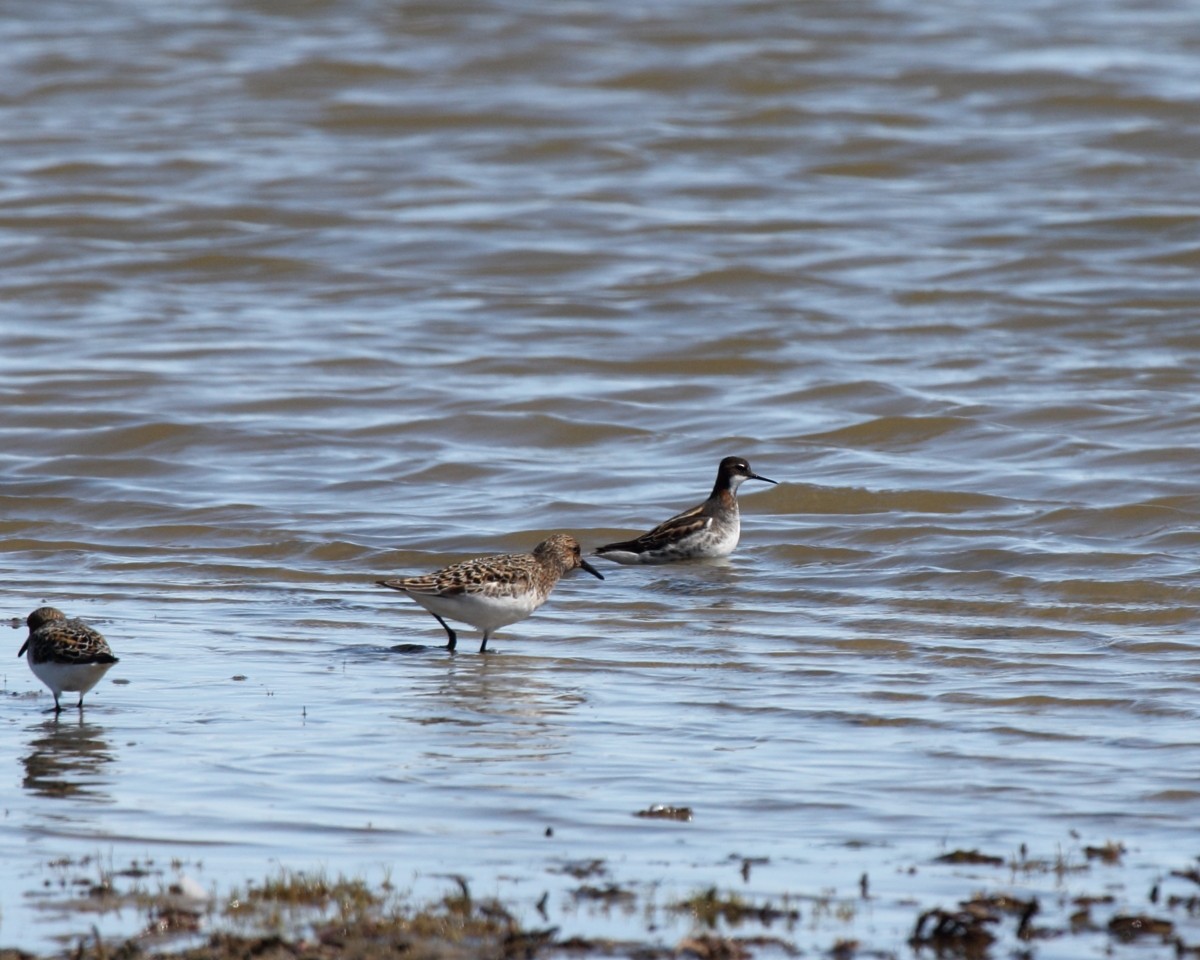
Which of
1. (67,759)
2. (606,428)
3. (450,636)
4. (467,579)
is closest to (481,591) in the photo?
(467,579)

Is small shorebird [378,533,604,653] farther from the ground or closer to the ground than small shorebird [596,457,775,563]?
closer to the ground

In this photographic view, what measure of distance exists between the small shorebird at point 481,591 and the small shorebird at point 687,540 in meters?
2.84

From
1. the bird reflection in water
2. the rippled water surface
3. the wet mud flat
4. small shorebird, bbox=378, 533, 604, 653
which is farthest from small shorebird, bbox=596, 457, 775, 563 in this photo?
the wet mud flat

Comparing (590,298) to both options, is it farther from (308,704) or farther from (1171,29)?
(1171,29)

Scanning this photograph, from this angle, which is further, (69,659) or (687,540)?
(687,540)

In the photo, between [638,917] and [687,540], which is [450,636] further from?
[638,917]

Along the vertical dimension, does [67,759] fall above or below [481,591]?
below

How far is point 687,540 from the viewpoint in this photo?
13.8 meters

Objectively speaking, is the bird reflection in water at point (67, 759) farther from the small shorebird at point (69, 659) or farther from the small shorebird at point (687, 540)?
the small shorebird at point (687, 540)

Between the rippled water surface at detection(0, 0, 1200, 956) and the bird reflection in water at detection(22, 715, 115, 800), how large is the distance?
0.11ft

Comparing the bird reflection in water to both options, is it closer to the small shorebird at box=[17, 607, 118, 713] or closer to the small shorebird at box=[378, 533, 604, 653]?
the small shorebird at box=[17, 607, 118, 713]

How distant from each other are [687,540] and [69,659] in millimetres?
5893

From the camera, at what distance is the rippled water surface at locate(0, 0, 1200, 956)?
7.52 metres

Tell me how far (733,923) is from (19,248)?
22.1 m
